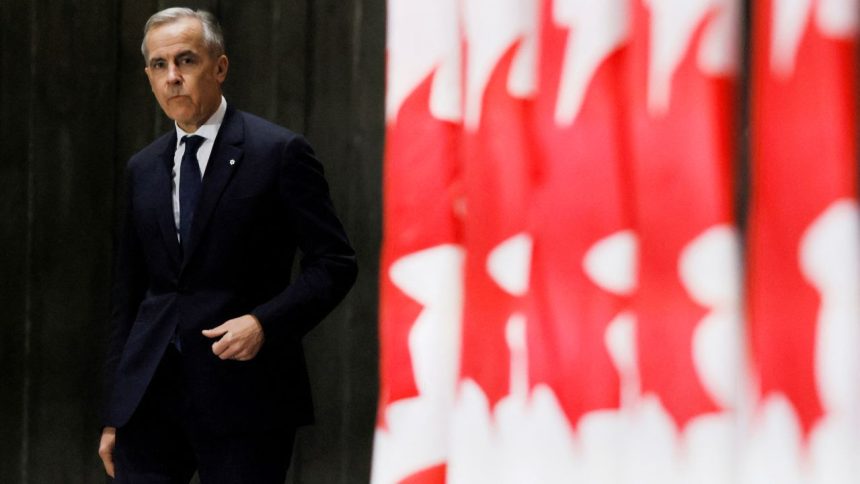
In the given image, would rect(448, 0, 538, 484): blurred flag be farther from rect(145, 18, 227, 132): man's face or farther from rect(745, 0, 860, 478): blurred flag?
rect(145, 18, 227, 132): man's face

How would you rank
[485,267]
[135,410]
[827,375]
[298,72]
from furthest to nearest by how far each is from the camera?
[298,72] < [135,410] < [485,267] < [827,375]

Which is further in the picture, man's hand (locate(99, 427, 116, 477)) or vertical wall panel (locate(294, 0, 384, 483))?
vertical wall panel (locate(294, 0, 384, 483))

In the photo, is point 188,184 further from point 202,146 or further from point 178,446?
point 178,446

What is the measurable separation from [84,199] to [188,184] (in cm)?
107

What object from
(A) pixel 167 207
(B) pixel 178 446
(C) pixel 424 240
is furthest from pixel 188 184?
(C) pixel 424 240


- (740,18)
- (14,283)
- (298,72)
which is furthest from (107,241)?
(740,18)

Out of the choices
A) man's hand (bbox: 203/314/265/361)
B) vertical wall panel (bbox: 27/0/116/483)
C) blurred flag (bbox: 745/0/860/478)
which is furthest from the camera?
vertical wall panel (bbox: 27/0/116/483)

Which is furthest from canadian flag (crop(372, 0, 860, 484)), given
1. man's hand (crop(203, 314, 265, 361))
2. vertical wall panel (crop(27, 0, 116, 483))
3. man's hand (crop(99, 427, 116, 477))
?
vertical wall panel (crop(27, 0, 116, 483))

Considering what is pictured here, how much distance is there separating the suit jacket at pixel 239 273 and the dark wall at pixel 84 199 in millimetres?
822

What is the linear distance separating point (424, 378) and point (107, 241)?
6.10 feet

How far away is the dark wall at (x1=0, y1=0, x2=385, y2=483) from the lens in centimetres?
255

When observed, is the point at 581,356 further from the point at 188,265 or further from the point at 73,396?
the point at 73,396

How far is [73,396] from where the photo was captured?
106 inches

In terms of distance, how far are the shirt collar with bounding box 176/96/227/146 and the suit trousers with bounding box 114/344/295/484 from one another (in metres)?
0.30
